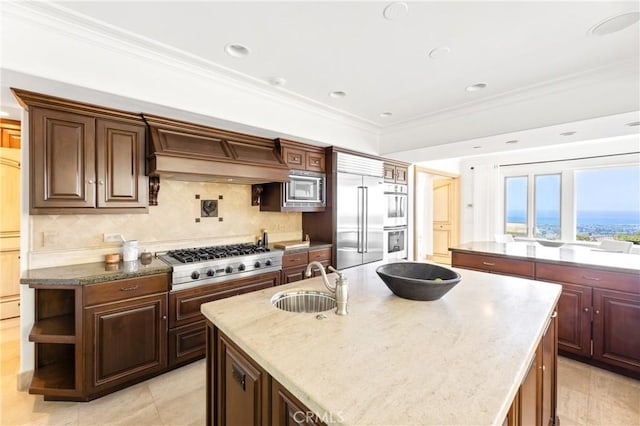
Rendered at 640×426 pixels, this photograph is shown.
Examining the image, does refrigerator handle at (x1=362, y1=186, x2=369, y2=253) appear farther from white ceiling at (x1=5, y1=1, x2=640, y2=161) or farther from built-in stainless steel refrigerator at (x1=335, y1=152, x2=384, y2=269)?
white ceiling at (x1=5, y1=1, x2=640, y2=161)

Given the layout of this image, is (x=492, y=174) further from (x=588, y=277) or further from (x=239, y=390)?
(x=239, y=390)

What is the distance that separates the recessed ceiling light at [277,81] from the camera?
2.62 metres

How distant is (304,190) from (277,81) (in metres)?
1.37

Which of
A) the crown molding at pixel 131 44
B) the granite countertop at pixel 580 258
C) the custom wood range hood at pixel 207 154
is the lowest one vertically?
the granite countertop at pixel 580 258

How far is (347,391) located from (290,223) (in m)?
3.33

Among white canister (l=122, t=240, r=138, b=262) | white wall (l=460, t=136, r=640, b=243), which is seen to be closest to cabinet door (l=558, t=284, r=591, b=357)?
white wall (l=460, t=136, r=640, b=243)

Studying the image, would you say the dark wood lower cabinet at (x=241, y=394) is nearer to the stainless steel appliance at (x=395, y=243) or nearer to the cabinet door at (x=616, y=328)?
the cabinet door at (x=616, y=328)

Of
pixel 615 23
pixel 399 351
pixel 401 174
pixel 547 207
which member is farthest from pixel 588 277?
pixel 547 207

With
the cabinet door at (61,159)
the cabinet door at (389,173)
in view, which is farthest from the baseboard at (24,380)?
the cabinet door at (389,173)

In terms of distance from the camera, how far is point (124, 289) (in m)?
2.19

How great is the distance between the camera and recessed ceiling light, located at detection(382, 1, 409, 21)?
1.67 m

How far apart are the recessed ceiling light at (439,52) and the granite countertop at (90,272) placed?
8.93 feet

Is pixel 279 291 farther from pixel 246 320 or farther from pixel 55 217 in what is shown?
pixel 55 217

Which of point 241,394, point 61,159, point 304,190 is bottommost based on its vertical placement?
point 241,394
